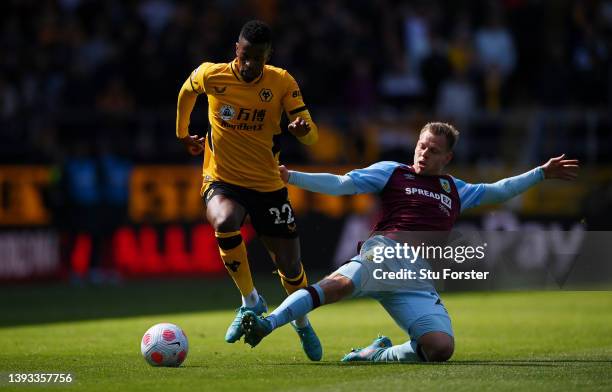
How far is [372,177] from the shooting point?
902 cm

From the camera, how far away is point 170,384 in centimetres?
775

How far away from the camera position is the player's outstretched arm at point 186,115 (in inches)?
404

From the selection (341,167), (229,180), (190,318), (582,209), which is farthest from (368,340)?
(582,209)

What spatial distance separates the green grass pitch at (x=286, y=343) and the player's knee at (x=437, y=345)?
0.37 feet

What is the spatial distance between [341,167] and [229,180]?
9551 mm

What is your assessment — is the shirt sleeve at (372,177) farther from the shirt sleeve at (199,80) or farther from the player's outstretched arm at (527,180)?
the shirt sleeve at (199,80)

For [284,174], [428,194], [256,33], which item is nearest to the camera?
[284,174]

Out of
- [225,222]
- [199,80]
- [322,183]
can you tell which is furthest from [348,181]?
[199,80]

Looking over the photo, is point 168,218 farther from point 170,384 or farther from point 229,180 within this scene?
point 170,384

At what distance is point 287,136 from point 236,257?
10.8 meters

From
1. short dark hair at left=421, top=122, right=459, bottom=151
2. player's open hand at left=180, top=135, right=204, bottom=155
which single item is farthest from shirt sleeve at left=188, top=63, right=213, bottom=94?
short dark hair at left=421, top=122, right=459, bottom=151

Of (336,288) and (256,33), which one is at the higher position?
(256,33)

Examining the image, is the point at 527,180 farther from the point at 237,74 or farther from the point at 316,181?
the point at 237,74
